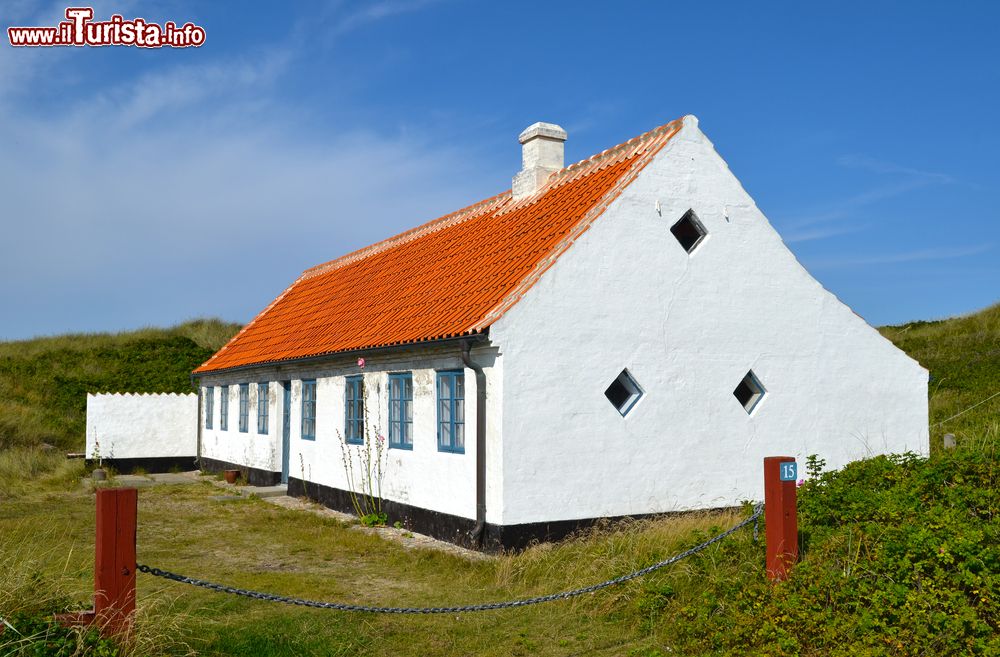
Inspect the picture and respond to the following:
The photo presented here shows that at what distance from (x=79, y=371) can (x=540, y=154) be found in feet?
89.4

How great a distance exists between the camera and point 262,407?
19828mm

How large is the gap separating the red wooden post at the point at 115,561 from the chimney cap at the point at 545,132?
11236mm

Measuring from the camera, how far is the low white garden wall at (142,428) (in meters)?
23.7

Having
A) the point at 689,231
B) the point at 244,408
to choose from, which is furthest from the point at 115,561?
the point at 244,408

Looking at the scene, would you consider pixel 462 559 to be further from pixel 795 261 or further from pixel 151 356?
pixel 151 356

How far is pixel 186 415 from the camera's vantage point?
24.8 metres

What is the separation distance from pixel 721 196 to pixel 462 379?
4.40 metres

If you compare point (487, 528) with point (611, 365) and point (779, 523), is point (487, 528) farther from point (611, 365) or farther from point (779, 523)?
point (779, 523)

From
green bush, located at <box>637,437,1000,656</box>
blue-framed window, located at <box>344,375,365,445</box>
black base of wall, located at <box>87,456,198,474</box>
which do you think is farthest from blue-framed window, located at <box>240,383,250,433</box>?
green bush, located at <box>637,437,1000,656</box>

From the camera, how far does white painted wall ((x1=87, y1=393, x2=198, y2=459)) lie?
23.7 meters

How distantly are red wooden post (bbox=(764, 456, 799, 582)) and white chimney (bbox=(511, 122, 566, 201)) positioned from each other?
9.21 m

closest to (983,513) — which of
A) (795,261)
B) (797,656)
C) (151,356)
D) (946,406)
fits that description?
(797,656)

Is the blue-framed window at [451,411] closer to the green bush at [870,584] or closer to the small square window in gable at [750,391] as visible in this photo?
the small square window in gable at [750,391]

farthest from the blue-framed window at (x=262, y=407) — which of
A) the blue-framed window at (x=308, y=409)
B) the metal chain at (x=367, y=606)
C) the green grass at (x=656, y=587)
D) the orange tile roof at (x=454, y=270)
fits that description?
the metal chain at (x=367, y=606)
